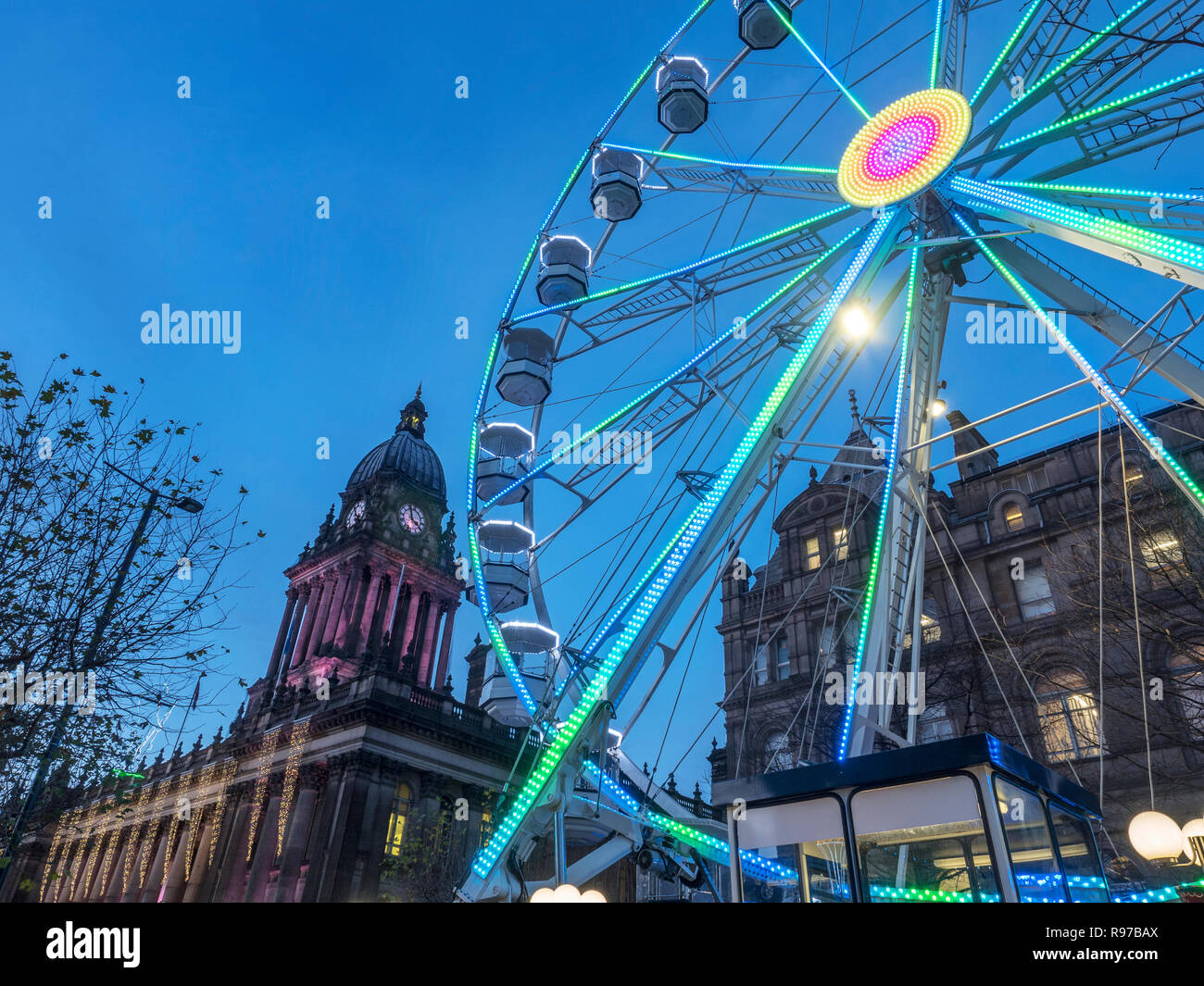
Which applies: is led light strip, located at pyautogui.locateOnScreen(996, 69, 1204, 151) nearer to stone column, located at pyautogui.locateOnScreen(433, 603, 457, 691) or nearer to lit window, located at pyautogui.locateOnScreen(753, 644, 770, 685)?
lit window, located at pyautogui.locateOnScreen(753, 644, 770, 685)

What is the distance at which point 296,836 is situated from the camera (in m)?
40.0

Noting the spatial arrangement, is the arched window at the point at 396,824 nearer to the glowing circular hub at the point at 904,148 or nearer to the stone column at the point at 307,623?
the stone column at the point at 307,623

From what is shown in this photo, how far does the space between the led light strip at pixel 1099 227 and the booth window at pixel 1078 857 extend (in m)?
6.82

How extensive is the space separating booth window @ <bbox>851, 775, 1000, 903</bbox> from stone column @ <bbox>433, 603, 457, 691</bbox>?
197 ft

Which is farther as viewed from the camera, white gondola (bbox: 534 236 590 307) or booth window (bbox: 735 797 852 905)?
white gondola (bbox: 534 236 590 307)

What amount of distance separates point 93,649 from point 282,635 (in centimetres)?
6396

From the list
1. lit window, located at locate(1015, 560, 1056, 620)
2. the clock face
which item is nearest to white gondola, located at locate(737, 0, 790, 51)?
lit window, located at locate(1015, 560, 1056, 620)

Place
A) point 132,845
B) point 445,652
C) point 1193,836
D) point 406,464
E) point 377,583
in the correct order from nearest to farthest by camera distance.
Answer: point 1193,836
point 132,845
point 377,583
point 445,652
point 406,464

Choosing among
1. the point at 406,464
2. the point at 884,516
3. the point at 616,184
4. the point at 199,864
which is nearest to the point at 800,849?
the point at 884,516

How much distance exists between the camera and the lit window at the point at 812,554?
128ft

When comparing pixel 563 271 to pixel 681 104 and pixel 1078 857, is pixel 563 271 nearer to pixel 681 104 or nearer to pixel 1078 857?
pixel 681 104

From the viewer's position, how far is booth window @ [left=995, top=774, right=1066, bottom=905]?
27.6 ft
